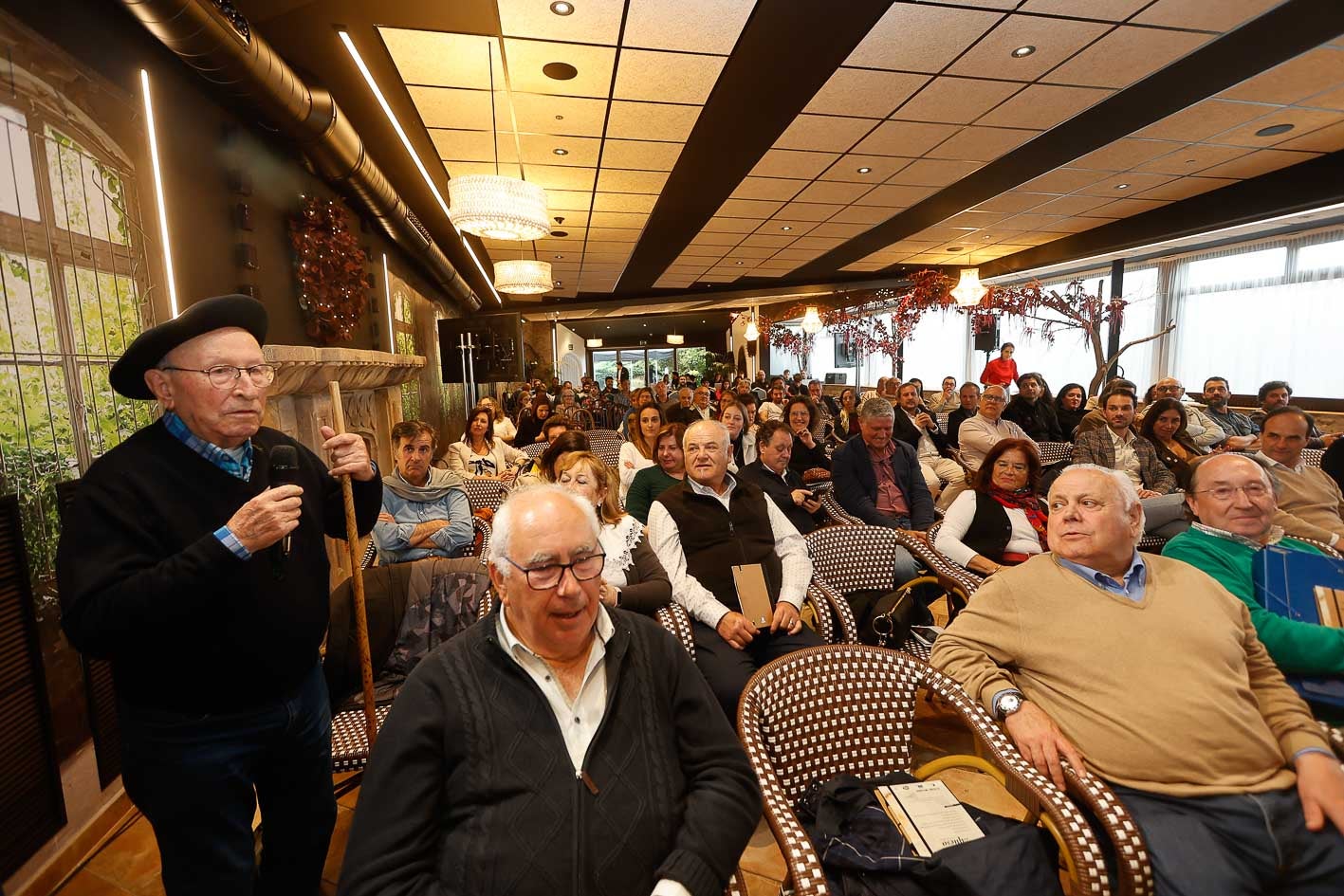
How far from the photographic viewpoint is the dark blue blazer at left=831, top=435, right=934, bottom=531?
3820mm

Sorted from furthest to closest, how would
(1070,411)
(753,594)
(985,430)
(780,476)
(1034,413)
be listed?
(1070,411) → (1034,413) → (985,430) → (780,476) → (753,594)

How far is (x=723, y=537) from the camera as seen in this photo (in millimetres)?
2670

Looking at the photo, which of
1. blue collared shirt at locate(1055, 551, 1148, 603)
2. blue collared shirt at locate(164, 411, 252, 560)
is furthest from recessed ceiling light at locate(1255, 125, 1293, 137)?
blue collared shirt at locate(164, 411, 252, 560)

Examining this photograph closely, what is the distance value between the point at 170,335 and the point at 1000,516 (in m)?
3.23

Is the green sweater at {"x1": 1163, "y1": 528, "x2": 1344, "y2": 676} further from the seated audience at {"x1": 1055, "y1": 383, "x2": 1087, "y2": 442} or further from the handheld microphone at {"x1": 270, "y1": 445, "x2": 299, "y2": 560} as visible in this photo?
the seated audience at {"x1": 1055, "y1": 383, "x2": 1087, "y2": 442}

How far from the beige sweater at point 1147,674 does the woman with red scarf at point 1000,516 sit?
111cm

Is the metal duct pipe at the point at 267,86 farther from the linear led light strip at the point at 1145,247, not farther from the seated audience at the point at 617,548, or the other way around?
the linear led light strip at the point at 1145,247

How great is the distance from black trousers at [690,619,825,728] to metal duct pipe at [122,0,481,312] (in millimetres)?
3096

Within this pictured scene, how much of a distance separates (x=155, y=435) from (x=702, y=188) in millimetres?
5296

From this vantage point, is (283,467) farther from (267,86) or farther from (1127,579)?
(267,86)

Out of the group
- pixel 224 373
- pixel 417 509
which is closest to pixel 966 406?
pixel 417 509

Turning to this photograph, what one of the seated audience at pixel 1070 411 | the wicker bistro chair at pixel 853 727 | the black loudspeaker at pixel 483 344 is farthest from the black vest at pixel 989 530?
the black loudspeaker at pixel 483 344

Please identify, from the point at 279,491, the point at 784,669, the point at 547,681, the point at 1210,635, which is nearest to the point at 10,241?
the point at 279,491

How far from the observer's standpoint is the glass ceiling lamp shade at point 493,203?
3.82m
